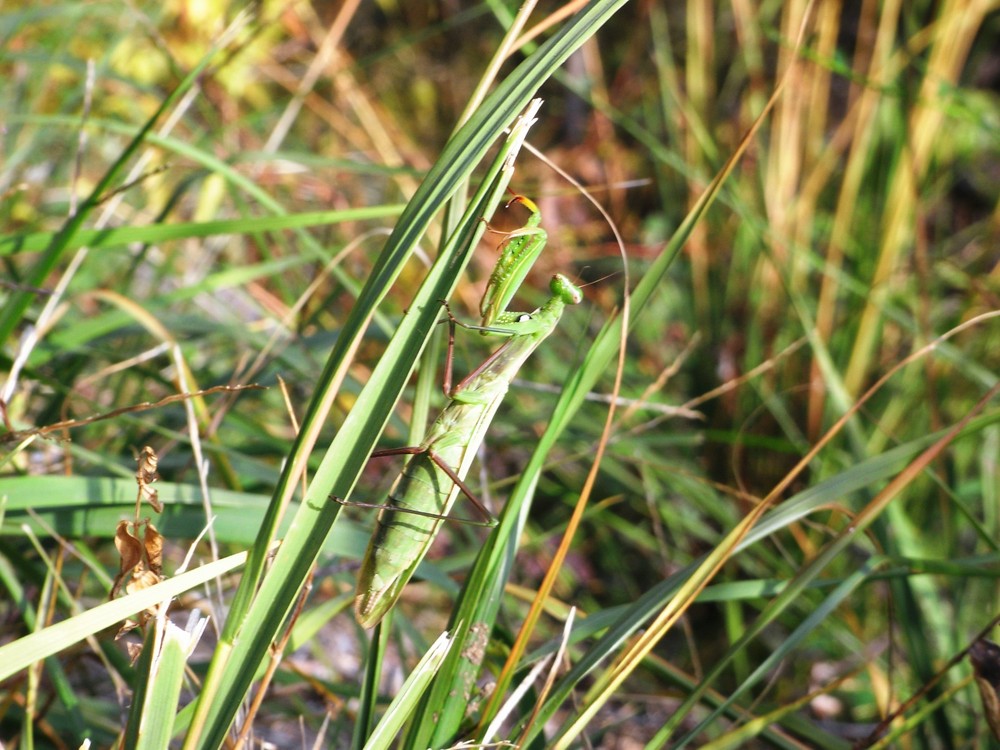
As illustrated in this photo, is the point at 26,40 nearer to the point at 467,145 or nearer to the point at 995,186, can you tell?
the point at 467,145

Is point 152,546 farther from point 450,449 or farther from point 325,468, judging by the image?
point 450,449

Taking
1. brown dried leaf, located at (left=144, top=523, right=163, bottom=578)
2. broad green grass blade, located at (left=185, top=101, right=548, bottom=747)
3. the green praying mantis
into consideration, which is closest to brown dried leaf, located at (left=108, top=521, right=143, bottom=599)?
brown dried leaf, located at (left=144, top=523, right=163, bottom=578)

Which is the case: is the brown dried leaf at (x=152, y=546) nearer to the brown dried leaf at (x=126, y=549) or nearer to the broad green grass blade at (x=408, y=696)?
the brown dried leaf at (x=126, y=549)

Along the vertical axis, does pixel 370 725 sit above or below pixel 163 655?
below

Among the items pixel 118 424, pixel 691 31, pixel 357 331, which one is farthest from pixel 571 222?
pixel 357 331

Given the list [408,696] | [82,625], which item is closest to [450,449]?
[408,696]

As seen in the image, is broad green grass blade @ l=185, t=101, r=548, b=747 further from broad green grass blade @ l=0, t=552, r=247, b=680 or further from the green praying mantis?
the green praying mantis
